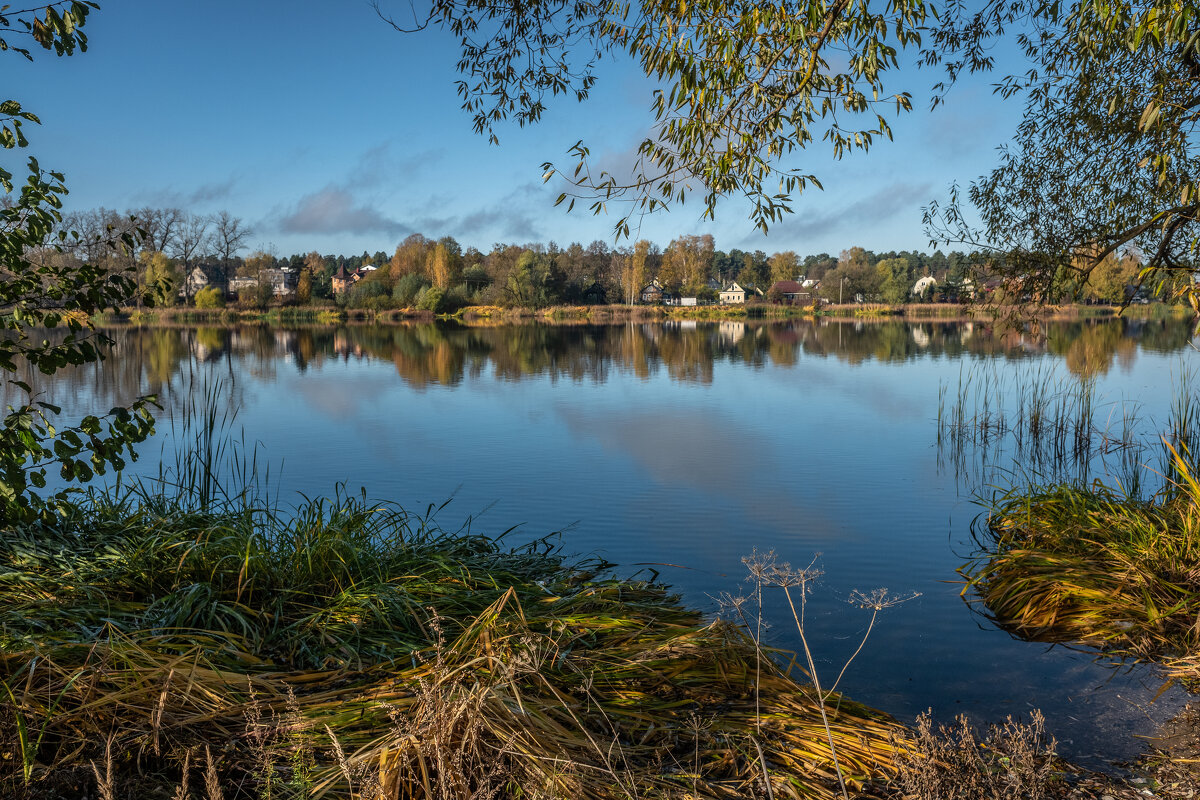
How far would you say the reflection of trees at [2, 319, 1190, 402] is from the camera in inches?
862

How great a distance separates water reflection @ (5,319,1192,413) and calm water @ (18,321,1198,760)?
332 millimetres

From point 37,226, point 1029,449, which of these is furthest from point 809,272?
point 37,226

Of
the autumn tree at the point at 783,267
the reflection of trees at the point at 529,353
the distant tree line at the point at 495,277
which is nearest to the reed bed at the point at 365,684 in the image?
the reflection of trees at the point at 529,353

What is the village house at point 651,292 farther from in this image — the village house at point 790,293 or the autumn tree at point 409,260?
the autumn tree at point 409,260

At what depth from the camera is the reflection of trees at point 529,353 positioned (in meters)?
21.9

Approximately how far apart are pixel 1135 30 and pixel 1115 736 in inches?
146

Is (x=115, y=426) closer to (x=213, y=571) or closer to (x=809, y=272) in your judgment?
(x=213, y=571)

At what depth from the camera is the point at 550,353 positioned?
32406 mm

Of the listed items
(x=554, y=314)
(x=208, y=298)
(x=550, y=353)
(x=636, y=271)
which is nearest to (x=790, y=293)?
(x=636, y=271)

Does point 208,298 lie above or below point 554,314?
above

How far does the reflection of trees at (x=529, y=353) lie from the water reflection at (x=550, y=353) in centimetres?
5

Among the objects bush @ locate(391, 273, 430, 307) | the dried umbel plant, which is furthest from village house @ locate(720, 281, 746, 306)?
the dried umbel plant

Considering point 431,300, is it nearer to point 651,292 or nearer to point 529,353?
point 651,292

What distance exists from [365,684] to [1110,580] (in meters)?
4.87
